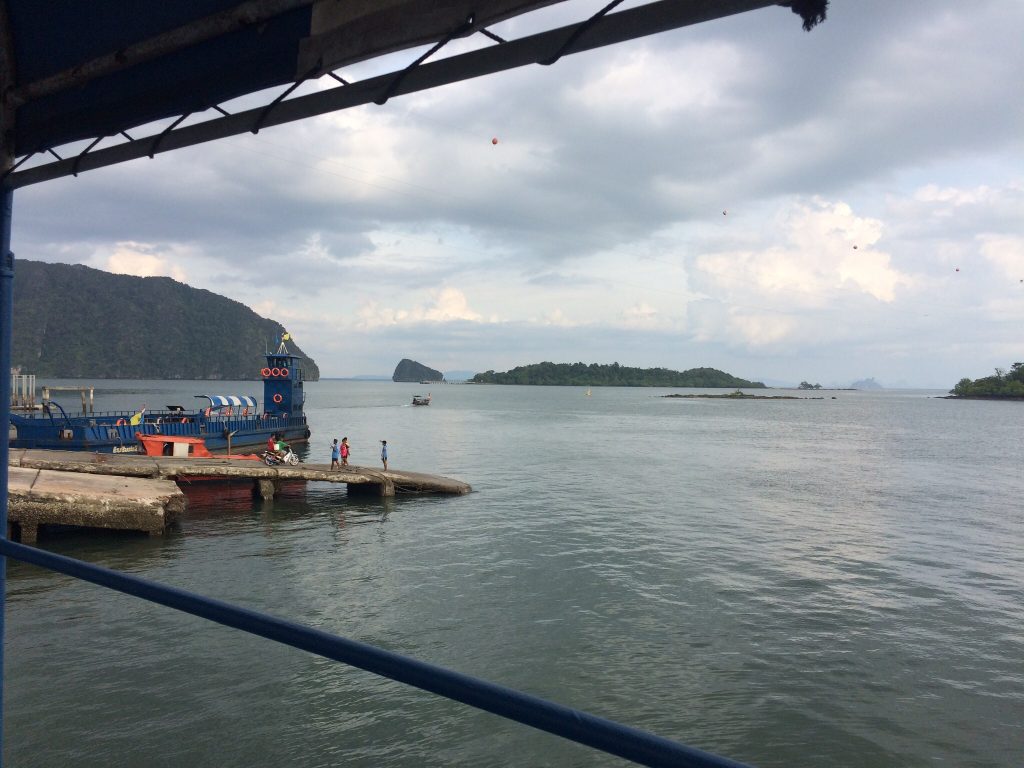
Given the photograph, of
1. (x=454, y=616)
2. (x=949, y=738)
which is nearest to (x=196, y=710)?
(x=454, y=616)

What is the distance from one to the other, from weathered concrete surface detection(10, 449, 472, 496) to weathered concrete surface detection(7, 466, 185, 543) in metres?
2.03

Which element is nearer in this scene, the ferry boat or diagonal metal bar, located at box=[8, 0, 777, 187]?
diagonal metal bar, located at box=[8, 0, 777, 187]

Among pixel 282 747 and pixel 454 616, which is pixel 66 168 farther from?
pixel 454 616

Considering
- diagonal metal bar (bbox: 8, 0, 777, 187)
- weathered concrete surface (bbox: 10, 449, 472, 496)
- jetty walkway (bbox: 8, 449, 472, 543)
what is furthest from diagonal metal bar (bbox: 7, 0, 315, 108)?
weathered concrete surface (bbox: 10, 449, 472, 496)

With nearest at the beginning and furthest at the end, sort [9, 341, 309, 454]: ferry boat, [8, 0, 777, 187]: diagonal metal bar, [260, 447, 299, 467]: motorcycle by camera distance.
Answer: [8, 0, 777, 187]: diagonal metal bar < [260, 447, 299, 467]: motorcycle < [9, 341, 309, 454]: ferry boat

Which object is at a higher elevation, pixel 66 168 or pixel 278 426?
pixel 66 168

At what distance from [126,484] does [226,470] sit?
6105 mm

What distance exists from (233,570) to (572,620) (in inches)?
424

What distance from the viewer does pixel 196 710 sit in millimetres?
11492

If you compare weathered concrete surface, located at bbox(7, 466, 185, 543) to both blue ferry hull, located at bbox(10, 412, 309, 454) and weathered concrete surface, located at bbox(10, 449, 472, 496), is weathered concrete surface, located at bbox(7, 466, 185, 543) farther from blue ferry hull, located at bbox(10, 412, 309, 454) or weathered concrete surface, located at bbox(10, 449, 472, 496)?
blue ferry hull, located at bbox(10, 412, 309, 454)

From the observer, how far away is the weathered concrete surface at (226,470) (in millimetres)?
25953

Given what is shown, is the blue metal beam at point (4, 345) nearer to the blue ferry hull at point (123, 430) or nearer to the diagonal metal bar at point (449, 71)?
the diagonal metal bar at point (449, 71)

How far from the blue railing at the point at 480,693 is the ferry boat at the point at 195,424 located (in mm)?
39127

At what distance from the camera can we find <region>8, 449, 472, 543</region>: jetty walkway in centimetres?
2111
